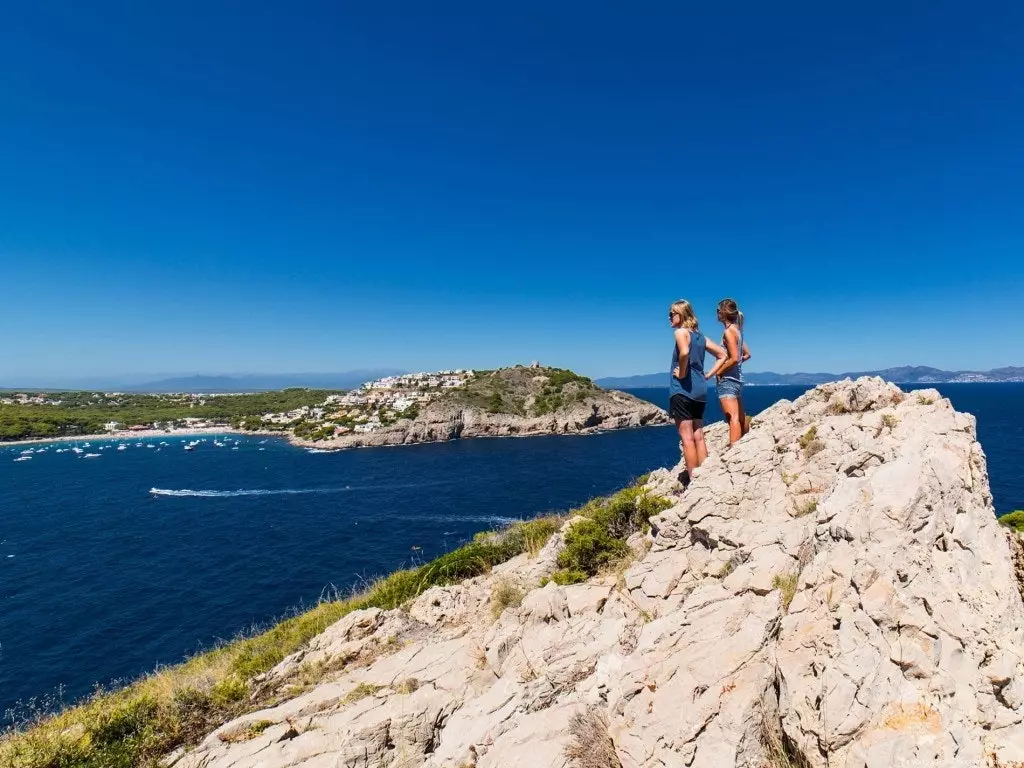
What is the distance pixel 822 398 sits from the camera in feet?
37.9

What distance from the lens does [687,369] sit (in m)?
9.48

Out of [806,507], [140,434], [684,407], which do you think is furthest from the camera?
[140,434]

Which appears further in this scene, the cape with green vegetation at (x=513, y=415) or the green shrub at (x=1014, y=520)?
the cape with green vegetation at (x=513, y=415)

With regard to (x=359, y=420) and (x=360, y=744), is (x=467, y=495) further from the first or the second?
(x=359, y=420)

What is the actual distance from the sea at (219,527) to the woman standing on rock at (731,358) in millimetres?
20502

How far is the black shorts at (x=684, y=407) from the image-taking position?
976 centimetres

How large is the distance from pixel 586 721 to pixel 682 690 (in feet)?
3.41

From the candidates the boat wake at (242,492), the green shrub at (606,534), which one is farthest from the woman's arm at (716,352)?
the boat wake at (242,492)

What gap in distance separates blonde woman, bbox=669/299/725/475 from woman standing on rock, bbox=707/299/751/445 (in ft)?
0.71

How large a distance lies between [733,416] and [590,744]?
25.7 feet

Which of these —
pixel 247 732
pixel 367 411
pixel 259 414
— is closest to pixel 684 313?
pixel 247 732

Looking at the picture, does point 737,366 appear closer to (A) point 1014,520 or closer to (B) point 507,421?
(A) point 1014,520

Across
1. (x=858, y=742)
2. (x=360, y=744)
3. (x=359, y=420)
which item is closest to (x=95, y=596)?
(x=360, y=744)

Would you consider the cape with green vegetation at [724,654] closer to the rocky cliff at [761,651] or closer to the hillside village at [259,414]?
the rocky cliff at [761,651]
